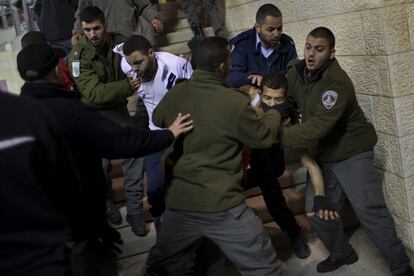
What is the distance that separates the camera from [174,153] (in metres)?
3.06

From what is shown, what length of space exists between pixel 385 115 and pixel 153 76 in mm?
1749

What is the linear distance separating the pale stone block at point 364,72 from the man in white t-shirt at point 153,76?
132 centimetres

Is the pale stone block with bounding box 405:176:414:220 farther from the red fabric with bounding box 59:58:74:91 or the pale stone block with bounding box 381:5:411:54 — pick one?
the red fabric with bounding box 59:58:74:91

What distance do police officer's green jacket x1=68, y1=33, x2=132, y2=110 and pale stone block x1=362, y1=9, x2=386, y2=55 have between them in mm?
1791

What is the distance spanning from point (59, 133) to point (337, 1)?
2.99 m

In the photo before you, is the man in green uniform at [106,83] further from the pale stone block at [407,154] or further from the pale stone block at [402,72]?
the pale stone block at [407,154]

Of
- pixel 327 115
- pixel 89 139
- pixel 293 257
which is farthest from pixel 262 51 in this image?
pixel 89 139

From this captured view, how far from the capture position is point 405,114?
3.76m

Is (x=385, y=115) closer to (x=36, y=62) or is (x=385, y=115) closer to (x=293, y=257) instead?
(x=293, y=257)

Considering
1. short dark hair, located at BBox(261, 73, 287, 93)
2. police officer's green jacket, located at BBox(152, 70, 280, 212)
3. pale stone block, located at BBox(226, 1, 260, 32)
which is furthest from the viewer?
pale stone block, located at BBox(226, 1, 260, 32)

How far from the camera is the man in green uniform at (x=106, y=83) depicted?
369 centimetres

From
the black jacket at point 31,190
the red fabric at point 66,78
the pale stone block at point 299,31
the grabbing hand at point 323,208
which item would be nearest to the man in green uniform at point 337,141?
the grabbing hand at point 323,208

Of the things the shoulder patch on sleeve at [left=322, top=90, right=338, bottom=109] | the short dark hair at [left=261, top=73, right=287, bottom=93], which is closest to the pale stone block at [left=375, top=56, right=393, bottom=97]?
the shoulder patch on sleeve at [left=322, top=90, right=338, bottom=109]

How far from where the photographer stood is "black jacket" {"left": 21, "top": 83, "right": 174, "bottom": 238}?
7.57ft
